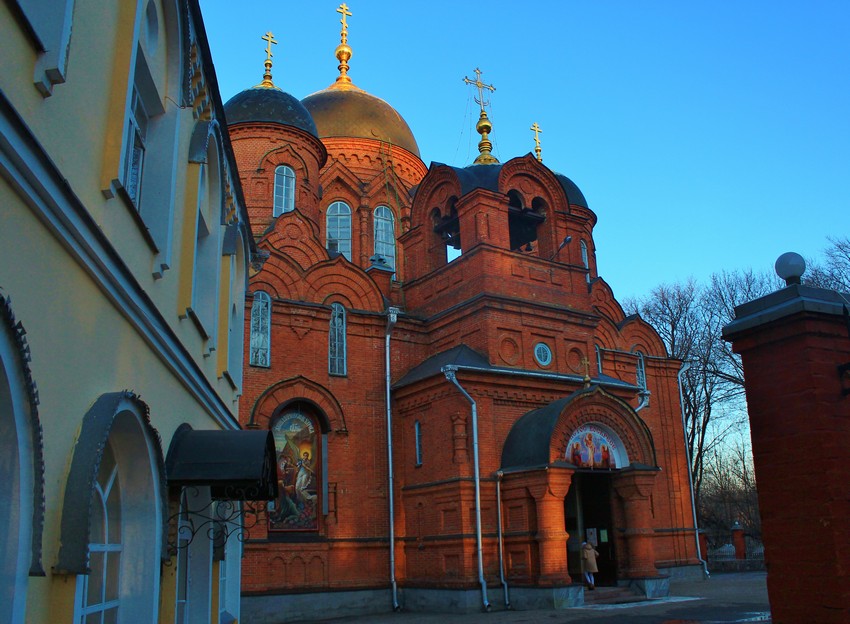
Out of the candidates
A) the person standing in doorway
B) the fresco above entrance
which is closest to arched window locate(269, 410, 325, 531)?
the fresco above entrance

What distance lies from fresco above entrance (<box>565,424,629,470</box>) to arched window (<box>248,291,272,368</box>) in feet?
21.2

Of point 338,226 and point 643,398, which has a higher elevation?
point 338,226

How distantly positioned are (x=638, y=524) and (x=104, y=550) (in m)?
13.4

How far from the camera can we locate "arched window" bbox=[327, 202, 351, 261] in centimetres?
2319

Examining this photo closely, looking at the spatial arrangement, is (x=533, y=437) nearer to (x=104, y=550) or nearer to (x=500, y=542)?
(x=500, y=542)

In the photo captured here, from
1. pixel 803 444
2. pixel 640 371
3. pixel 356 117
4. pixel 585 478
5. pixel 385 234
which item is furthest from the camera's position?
pixel 356 117

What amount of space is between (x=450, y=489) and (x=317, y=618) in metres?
3.59

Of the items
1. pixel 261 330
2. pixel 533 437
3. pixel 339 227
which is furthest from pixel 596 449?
pixel 339 227

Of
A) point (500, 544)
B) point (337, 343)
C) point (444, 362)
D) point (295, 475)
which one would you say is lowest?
point (500, 544)

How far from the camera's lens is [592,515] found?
57.4ft

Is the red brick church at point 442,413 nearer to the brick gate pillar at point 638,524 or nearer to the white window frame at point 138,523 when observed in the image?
the brick gate pillar at point 638,524

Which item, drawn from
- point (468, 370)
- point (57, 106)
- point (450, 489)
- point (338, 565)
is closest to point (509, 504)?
point (450, 489)

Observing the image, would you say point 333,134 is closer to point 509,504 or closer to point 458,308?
point 458,308

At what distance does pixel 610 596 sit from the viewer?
15.4 m
